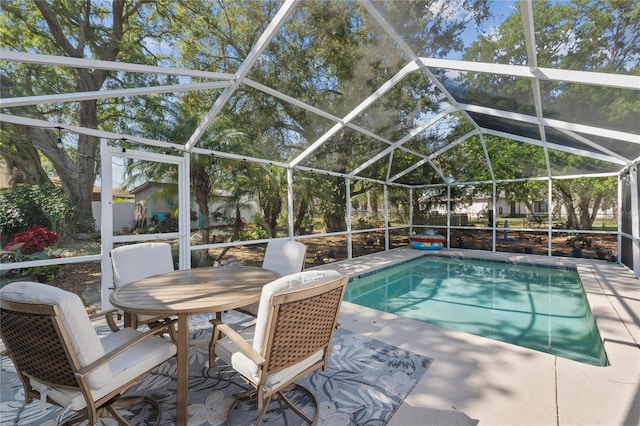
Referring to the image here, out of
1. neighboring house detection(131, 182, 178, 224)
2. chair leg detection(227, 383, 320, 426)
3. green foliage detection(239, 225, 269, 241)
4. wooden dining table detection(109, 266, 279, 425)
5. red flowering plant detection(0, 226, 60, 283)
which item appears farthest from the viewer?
green foliage detection(239, 225, 269, 241)

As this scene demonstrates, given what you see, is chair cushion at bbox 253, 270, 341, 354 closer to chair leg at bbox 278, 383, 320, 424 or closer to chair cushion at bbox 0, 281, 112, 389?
chair leg at bbox 278, 383, 320, 424

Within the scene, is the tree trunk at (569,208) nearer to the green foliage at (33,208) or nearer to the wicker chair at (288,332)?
the wicker chair at (288,332)

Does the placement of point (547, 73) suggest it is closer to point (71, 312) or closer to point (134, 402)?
point (71, 312)

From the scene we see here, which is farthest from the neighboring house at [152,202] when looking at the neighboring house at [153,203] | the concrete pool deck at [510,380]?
the concrete pool deck at [510,380]

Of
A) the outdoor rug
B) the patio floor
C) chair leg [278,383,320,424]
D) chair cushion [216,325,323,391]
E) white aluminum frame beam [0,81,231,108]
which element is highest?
white aluminum frame beam [0,81,231,108]

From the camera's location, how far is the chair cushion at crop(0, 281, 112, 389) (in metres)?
1.47

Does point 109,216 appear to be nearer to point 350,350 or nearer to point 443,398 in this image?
point 350,350

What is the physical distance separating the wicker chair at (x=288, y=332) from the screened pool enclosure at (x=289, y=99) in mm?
2843

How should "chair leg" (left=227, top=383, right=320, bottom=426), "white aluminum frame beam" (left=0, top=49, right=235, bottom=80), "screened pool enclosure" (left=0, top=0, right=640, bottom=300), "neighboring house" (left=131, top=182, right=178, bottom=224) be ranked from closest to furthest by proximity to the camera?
"chair leg" (left=227, top=383, right=320, bottom=426) < "white aluminum frame beam" (left=0, top=49, right=235, bottom=80) < "screened pool enclosure" (left=0, top=0, right=640, bottom=300) < "neighboring house" (left=131, top=182, right=178, bottom=224)

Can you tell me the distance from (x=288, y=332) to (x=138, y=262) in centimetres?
243

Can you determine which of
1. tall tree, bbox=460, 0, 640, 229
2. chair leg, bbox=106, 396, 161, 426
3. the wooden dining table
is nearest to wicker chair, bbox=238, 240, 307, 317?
the wooden dining table

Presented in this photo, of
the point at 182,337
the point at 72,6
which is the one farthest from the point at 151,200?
the point at 182,337

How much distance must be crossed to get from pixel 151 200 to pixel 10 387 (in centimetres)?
296

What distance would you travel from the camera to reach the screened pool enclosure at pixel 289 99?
3.00 metres
